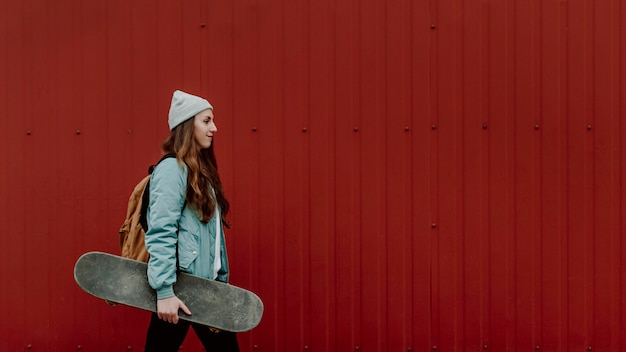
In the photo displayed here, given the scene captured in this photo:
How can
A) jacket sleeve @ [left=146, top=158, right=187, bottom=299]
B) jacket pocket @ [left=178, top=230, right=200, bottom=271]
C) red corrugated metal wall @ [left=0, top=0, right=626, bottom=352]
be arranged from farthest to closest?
red corrugated metal wall @ [left=0, top=0, right=626, bottom=352]
jacket pocket @ [left=178, top=230, right=200, bottom=271]
jacket sleeve @ [left=146, top=158, right=187, bottom=299]

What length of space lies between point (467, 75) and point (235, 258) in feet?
5.41

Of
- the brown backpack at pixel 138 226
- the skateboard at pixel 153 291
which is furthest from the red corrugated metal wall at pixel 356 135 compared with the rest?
the skateboard at pixel 153 291

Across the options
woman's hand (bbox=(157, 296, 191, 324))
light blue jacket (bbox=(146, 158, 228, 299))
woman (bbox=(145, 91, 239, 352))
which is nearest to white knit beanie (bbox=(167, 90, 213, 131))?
woman (bbox=(145, 91, 239, 352))

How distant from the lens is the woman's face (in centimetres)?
351

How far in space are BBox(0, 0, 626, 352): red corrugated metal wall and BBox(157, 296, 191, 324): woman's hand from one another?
1.16 m

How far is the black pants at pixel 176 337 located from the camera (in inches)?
138

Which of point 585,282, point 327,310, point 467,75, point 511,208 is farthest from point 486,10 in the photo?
point 327,310

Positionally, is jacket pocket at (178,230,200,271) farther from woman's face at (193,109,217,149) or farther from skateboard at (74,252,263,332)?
woman's face at (193,109,217,149)

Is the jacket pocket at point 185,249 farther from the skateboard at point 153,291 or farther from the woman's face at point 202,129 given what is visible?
the woman's face at point 202,129

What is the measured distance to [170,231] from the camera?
333cm

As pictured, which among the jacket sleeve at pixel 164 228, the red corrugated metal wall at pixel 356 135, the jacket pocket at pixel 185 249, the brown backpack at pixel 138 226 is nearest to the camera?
the jacket sleeve at pixel 164 228

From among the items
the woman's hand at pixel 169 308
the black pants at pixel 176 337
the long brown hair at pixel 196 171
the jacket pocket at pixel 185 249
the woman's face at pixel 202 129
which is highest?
the woman's face at pixel 202 129

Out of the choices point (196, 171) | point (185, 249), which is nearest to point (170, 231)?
point (185, 249)

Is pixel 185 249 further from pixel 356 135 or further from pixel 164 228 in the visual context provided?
pixel 356 135
